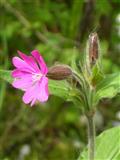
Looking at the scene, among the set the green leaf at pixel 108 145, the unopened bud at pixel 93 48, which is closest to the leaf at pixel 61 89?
the unopened bud at pixel 93 48

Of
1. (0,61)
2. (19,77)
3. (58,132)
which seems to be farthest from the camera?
(58,132)

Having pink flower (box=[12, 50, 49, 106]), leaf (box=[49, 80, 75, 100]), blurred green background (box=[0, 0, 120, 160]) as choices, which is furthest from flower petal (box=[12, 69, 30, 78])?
blurred green background (box=[0, 0, 120, 160])

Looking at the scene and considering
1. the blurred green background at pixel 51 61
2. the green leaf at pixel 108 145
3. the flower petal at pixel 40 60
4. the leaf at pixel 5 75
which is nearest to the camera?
the flower petal at pixel 40 60

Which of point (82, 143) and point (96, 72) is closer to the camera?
point (96, 72)

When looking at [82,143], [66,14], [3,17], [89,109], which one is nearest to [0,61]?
[3,17]

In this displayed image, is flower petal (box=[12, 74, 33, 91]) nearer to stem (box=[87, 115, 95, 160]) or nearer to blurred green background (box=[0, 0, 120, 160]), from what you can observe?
stem (box=[87, 115, 95, 160])

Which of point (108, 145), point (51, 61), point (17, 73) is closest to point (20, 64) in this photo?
point (17, 73)

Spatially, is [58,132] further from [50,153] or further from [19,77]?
[19,77]

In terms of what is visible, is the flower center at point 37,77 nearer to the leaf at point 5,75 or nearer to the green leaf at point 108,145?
the leaf at point 5,75
